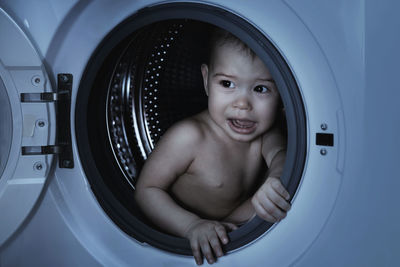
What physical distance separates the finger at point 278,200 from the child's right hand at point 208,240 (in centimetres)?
12

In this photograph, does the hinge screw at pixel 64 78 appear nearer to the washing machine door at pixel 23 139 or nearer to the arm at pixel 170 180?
the washing machine door at pixel 23 139

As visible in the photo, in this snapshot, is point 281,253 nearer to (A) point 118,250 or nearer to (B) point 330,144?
(B) point 330,144

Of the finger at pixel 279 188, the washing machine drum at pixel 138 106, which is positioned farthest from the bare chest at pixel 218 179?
the finger at pixel 279 188

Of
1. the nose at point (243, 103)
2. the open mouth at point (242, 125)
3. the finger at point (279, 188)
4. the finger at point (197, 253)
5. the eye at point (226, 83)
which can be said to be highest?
the eye at point (226, 83)

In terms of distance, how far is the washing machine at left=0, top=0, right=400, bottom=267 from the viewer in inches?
23.1

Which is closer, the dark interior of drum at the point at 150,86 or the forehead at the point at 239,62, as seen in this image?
the forehead at the point at 239,62

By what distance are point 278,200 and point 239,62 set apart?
0.31 meters

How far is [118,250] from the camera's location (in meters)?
0.80

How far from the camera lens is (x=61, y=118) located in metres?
0.81

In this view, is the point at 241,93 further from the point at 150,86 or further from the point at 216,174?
the point at 150,86

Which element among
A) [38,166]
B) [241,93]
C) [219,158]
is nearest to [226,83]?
[241,93]

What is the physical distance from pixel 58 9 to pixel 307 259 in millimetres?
607

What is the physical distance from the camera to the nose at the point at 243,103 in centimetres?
83

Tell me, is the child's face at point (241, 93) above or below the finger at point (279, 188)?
above
